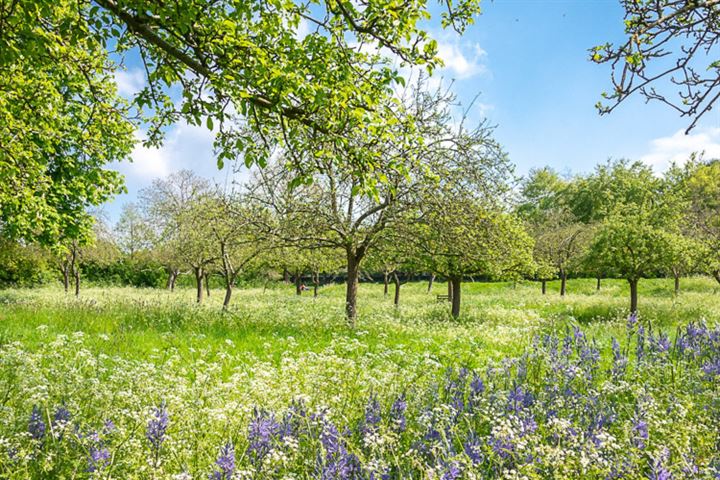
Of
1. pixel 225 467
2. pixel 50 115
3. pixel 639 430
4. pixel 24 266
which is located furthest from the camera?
pixel 24 266

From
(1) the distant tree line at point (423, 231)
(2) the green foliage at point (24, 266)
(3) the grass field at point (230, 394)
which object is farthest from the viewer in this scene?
(2) the green foliage at point (24, 266)

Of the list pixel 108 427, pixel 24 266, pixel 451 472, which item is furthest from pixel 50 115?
pixel 24 266

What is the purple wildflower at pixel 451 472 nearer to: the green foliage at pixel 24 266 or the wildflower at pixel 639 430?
the wildflower at pixel 639 430

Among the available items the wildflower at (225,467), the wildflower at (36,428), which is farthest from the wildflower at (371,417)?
the wildflower at (36,428)

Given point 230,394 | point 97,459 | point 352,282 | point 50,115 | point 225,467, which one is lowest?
point 230,394

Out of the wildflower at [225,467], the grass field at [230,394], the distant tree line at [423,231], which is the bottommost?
the grass field at [230,394]

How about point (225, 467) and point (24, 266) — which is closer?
point (225, 467)

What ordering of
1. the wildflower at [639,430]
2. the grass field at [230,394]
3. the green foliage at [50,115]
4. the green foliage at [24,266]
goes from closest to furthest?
1. the grass field at [230,394]
2. the wildflower at [639,430]
3. the green foliage at [50,115]
4. the green foliage at [24,266]

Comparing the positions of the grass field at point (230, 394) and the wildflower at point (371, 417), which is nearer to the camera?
the grass field at point (230, 394)

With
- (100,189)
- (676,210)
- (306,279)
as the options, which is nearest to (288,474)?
(100,189)

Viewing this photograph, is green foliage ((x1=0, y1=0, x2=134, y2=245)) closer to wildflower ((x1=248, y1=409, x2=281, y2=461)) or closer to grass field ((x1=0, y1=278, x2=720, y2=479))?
grass field ((x1=0, y1=278, x2=720, y2=479))

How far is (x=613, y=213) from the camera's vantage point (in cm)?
2208

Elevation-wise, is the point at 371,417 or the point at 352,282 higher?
the point at 352,282

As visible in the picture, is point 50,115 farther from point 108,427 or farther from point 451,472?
point 451,472
